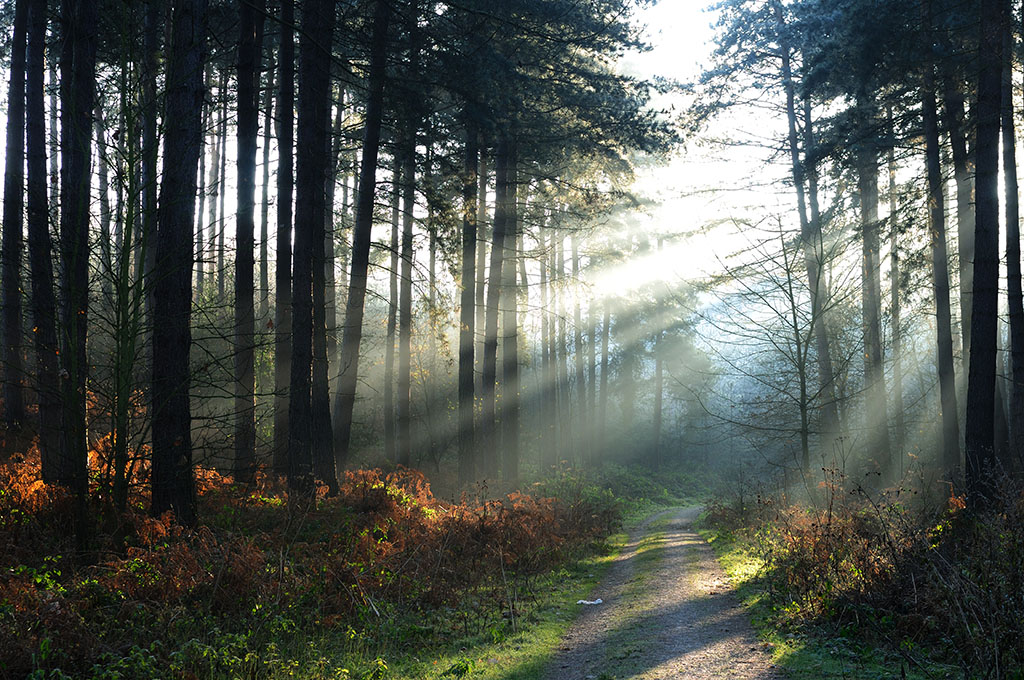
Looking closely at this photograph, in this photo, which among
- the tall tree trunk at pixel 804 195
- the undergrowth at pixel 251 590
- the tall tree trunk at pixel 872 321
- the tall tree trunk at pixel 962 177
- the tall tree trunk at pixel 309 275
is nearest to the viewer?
the undergrowth at pixel 251 590

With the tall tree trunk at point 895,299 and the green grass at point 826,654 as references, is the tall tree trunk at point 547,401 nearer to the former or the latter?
the tall tree trunk at point 895,299

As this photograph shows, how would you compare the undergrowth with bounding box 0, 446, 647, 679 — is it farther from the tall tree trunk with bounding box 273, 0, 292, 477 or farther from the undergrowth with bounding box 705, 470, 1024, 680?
the undergrowth with bounding box 705, 470, 1024, 680

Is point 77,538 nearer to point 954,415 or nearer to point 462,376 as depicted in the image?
point 462,376

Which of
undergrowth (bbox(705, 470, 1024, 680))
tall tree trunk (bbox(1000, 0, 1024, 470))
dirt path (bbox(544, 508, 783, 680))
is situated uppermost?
tall tree trunk (bbox(1000, 0, 1024, 470))

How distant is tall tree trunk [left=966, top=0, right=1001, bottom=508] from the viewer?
435 inches

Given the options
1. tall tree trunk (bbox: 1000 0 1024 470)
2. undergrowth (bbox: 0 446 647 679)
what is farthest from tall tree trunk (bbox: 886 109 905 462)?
undergrowth (bbox: 0 446 647 679)

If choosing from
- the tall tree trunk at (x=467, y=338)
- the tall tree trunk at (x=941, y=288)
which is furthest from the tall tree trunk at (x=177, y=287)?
the tall tree trunk at (x=941, y=288)

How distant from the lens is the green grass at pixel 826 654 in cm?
545

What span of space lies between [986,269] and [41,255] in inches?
559

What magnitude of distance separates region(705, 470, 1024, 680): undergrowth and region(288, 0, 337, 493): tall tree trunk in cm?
716

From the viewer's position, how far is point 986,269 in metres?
11.1

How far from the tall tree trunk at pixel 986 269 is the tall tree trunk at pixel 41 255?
1301 centimetres

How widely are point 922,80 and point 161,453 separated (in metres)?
15.9

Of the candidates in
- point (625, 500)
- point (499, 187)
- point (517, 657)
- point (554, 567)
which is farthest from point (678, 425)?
point (517, 657)
